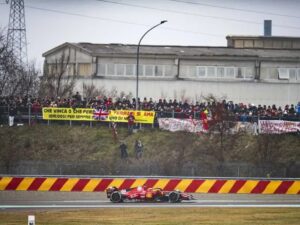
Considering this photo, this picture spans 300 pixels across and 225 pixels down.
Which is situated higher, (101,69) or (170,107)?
(101,69)

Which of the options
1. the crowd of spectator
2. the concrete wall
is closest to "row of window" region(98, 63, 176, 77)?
the concrete wall

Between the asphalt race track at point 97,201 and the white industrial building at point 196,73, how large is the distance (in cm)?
3414

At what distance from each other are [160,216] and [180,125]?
2553cm

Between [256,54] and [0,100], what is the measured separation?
94.8 ft

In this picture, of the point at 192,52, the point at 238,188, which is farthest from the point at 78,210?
the point at 192,52

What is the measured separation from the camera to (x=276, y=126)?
172 feet

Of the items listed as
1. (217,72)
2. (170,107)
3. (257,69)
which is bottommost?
(170,107)

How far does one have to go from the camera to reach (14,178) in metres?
35.7

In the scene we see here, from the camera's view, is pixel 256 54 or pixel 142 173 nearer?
pixel 142 173

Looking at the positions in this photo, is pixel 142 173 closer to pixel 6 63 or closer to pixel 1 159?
pixel 1 159

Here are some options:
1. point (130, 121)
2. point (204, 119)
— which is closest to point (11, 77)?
point (130, 121)

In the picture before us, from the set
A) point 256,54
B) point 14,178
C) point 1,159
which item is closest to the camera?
point 14,178

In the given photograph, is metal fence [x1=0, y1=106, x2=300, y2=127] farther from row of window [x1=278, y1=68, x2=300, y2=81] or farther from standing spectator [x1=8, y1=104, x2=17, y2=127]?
row of window [x1=278, y1=68, x2=300, y2=81]

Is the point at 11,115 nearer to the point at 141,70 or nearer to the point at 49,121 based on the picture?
the point at 49,121
